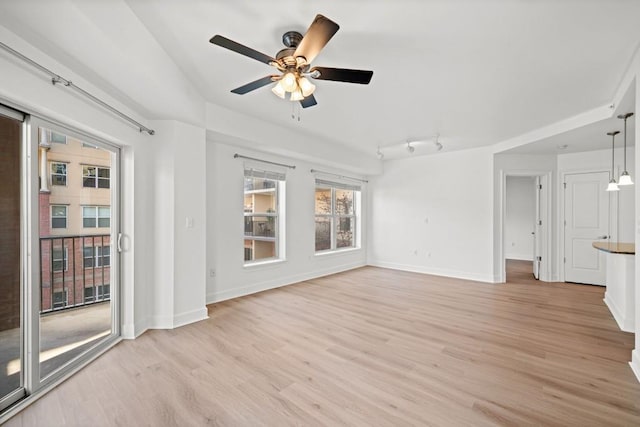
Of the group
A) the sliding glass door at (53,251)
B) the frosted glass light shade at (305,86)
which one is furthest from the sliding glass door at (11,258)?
the frosted glass light shade at (305,86)

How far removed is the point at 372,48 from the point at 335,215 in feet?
14.6

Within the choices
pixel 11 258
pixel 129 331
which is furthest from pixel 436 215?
pixel 11 258

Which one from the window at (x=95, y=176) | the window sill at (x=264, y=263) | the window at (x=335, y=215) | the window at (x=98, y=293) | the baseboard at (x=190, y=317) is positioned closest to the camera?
the window at (x=95, y=176)

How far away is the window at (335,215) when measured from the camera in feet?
20.6

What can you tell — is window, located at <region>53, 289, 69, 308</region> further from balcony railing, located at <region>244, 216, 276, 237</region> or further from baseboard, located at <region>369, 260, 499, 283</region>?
baseboard, located at <region>369, 260, 499, 283</region>

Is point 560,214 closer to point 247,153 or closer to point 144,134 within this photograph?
point 247,153

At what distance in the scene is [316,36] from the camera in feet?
5.81

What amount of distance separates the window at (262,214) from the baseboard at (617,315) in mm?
4648

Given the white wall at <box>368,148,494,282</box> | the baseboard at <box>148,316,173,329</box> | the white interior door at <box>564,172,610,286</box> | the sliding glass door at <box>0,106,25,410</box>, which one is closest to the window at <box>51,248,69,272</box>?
the sliding glass door at <box>0,106,25,410</box>

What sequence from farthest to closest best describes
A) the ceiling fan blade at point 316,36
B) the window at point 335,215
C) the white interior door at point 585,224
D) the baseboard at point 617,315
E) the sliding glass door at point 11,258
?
the window at point 335,215, the white interior door at point 585,224, the baseboard at point 617,315, the sliding glass door at point 11,258, the ceiling fan blade at point 316,36

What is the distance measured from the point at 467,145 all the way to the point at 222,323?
17.2ft

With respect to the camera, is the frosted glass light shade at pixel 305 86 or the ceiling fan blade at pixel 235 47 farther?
the frosted glass light shade at pixel 305 86

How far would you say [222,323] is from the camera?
3350 mm

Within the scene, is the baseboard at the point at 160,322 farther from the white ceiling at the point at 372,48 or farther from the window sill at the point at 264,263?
the white ceiling at the point at 372,48
